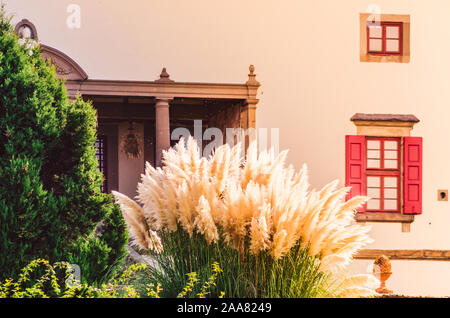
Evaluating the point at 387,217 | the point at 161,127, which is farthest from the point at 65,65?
the point at 387,217

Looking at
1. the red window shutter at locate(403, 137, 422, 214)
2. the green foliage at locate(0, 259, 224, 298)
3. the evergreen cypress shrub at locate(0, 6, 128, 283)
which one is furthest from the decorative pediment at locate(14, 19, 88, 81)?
the green foliage at locate(0, 259, 224, 298)

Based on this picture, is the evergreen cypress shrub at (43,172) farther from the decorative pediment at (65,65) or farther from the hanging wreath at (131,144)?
the hanging wreath at (131,144)

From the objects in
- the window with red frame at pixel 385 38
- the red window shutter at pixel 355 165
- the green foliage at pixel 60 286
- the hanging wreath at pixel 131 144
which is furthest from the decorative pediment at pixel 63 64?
the green foliage at pixel 60 286

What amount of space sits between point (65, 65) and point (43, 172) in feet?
18.2

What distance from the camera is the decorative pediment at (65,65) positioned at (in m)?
10.6

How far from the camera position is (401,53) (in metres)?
12.0

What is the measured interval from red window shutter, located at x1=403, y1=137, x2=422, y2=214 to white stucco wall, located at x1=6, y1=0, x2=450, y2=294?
18 cm

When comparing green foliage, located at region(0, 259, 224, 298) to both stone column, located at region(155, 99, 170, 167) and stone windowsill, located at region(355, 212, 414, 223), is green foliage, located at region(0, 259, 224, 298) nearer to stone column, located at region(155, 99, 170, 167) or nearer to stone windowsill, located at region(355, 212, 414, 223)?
stone column, located at region(155, 99, 170, 167)

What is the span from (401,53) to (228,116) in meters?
3.01

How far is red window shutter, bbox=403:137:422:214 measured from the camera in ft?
38.8

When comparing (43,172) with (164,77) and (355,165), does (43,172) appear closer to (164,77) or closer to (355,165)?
(164,77)

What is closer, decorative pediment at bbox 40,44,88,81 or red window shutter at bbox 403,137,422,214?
decorative pediment at bbox 40,44,88,81

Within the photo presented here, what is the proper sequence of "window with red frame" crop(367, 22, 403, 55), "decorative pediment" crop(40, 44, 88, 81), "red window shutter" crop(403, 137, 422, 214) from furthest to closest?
"window with red frame" crop(367, 22, 403, 55), "red window shutter" crop(403, 137, 422, 214), "decorative pediment" crop(40, 44, 88, 81)
